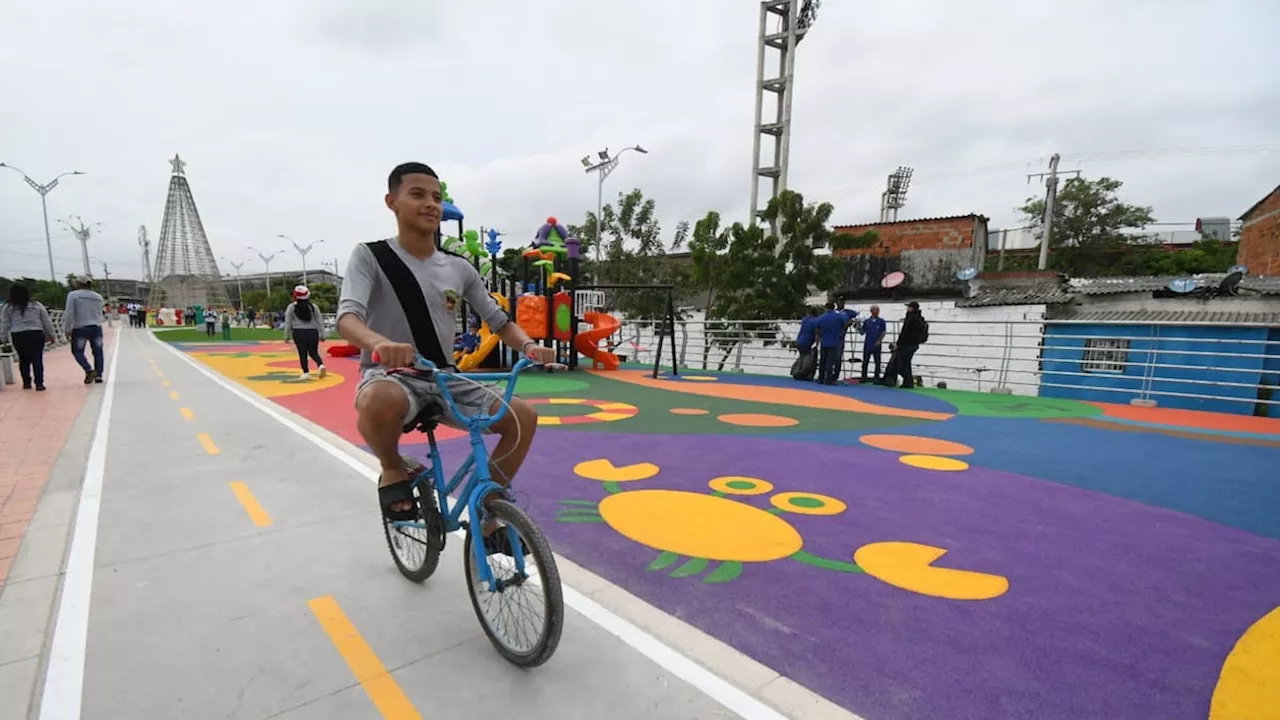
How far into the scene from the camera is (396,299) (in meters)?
2.48

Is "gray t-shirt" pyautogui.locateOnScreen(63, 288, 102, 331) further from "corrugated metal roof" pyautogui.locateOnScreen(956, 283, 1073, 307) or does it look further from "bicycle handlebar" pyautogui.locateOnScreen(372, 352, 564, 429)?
"corrugated metal roof" pyautogui.locateOnScreen(956, 283, 1073, 307)

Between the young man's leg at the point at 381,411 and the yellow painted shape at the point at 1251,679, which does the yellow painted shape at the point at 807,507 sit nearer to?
the yellow painted shape at the point at 1251,679

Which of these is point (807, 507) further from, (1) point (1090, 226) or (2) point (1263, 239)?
(1) point (1090, 226)

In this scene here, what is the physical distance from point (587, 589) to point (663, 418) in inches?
178

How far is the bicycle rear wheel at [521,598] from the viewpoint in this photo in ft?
6.54

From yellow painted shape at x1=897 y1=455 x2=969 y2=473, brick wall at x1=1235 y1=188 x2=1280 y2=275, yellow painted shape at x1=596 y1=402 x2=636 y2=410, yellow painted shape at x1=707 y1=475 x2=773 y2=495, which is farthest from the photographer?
brick wall at x1=1235 y1=188 x2=1280 y2=275

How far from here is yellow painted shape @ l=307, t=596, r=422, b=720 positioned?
77.0 inches

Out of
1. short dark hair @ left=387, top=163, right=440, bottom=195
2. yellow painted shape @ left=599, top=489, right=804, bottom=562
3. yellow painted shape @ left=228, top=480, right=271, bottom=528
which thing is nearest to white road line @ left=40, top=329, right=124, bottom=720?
yellow painted shape @ left=228, top=480, right=271, bottom=528

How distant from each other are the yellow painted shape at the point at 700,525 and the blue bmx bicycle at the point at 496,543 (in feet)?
3.80

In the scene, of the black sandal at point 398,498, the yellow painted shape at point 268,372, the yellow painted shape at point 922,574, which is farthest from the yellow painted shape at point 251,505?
the yellow painted shape at point 268,372

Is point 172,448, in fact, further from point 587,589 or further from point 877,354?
point 877,354

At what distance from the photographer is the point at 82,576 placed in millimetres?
2855

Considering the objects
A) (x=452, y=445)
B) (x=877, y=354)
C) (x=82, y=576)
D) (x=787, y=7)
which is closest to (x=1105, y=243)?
(x=787, y=7)

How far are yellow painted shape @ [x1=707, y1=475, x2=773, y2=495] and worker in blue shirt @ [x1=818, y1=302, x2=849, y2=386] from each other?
7.67m
